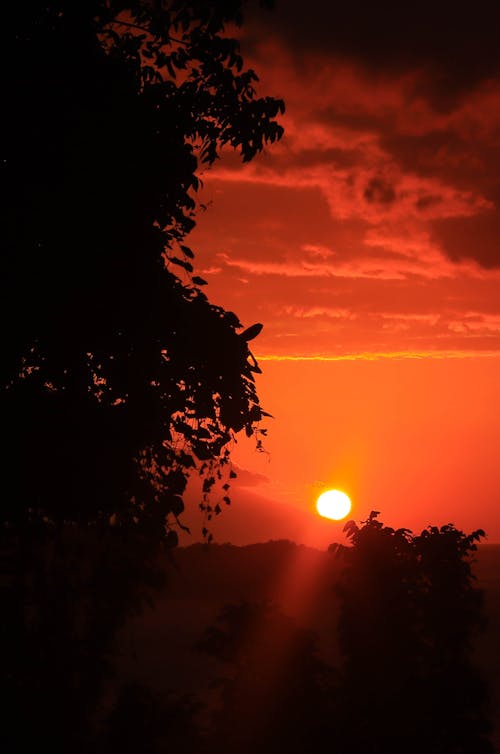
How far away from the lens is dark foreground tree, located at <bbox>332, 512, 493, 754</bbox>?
14820mm

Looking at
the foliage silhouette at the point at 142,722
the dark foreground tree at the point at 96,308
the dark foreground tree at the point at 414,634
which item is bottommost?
the foliage silhouette at the point at 142,722

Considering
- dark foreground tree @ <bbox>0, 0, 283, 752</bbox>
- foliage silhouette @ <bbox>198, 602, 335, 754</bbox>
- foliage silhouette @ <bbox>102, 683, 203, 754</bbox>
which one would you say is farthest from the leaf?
foliage silhouette @ <bbox>198, 602, 335, 754</bbox>

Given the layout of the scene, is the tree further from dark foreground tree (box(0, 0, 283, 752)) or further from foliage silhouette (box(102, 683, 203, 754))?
foliage silhouette (box(102, 683, 203, 754))

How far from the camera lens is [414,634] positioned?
50.7 ft

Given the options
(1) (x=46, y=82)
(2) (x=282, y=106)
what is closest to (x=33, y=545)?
(1) (x=46, y=82)

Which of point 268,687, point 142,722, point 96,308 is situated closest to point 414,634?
point 268,687

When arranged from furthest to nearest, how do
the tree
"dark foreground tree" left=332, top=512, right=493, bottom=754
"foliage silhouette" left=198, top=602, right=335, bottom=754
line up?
"dark foreground tree" left=332, top=512, right=493, bottom=754
"foliage silhouette" left=198, top=602, right=335, bottom=754
the tree

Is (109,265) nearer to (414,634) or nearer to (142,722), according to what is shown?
(142,722)

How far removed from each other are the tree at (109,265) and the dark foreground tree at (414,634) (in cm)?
787

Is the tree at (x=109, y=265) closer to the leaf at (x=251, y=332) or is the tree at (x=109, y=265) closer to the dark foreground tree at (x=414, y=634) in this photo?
the leaf at (x=251, y=332)

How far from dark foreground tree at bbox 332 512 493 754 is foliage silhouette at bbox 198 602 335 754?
3.64ft

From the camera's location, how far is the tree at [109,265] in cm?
720

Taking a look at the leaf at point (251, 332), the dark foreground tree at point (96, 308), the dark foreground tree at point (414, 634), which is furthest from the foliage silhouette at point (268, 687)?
the leaf at point (251, 332)

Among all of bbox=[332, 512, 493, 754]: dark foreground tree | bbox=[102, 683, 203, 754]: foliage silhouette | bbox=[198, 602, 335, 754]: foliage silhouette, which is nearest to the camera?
bbox=[102, 683, 203, 754]: foliage silhouette
